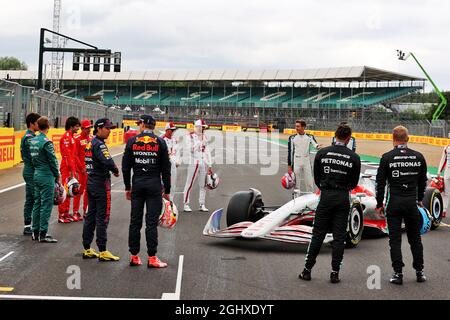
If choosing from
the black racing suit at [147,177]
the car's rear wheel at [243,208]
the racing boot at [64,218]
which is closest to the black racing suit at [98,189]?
the black racing suit at [147,177]

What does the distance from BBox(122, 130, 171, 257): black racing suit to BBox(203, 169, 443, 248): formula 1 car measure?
137 centimetres

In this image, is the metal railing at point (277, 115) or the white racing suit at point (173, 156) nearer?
the white racing suit at point (173, 156)

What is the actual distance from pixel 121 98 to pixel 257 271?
304 feet

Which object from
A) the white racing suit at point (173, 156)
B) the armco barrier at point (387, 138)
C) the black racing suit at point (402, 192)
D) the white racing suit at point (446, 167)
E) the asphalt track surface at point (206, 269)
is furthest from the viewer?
the armco barrier at point (387, 138)

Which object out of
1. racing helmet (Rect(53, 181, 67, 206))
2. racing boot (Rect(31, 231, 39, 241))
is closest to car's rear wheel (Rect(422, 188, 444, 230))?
racing helmet (Rect(53, 181, 67, 206))

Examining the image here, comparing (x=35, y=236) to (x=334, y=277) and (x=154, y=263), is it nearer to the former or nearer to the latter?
(x=154, y=263)

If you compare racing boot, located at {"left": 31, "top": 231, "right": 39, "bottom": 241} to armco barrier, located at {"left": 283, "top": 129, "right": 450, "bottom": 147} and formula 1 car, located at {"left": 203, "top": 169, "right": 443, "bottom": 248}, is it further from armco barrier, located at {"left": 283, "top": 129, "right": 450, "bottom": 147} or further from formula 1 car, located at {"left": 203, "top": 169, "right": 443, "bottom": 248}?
armco barrier, located at {"left": 283, "top": 129, "right": 450, "bottom": 147}

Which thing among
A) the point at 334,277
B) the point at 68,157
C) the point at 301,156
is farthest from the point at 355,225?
the point at 68,157

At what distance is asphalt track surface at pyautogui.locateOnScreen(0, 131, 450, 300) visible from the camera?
5.89 m

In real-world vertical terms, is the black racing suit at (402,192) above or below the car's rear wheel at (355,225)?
above

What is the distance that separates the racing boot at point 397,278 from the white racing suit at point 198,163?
5.79 metres

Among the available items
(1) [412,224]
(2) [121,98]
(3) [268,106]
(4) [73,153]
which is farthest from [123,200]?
(2) [121,98]

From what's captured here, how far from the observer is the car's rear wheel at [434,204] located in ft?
32.5

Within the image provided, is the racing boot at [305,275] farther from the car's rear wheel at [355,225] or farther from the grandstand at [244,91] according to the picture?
the grandstand at [244,91]
